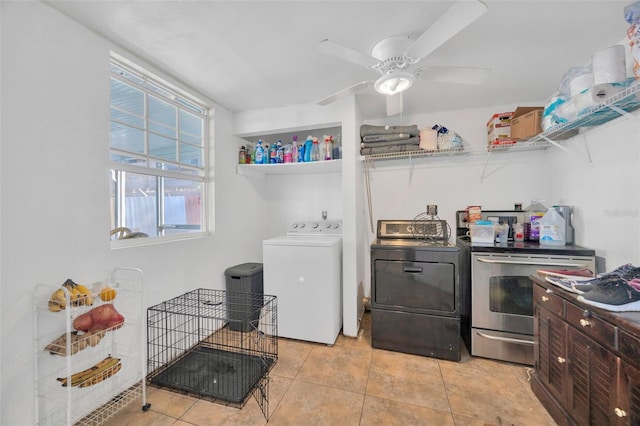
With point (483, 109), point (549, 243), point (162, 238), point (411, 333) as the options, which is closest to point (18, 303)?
point (162, 238)

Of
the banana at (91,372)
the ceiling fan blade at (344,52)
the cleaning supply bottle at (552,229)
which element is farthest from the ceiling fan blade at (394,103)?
the banana at (91,372)

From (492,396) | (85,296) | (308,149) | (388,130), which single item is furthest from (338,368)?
(388,130)

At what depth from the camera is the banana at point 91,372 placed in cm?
125

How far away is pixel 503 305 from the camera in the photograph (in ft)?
6.64

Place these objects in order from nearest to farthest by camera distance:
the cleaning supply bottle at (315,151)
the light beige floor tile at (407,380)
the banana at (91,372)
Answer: the banana at (91,372)
the light beige floor tile at (407,380)
the cleaning supply bottle at (315,151)

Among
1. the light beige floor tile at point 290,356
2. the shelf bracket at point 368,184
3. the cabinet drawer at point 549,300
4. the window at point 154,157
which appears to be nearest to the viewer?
the cabinet drawer at point 549,300

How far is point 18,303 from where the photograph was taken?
1.21 m

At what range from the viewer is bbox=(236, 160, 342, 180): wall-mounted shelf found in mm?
2684

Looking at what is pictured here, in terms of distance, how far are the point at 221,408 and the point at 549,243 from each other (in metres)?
2.83

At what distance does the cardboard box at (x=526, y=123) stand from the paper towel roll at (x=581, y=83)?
21.7 inches

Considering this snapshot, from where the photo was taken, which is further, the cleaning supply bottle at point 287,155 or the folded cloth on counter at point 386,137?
the cleaning supply bottle at point 287,155

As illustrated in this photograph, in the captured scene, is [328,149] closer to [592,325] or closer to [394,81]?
[394,81]

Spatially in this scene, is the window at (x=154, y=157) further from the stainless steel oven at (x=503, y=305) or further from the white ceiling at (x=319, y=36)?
the stainless steel oven at (x=503, y=305)

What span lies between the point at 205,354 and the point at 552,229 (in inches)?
125
